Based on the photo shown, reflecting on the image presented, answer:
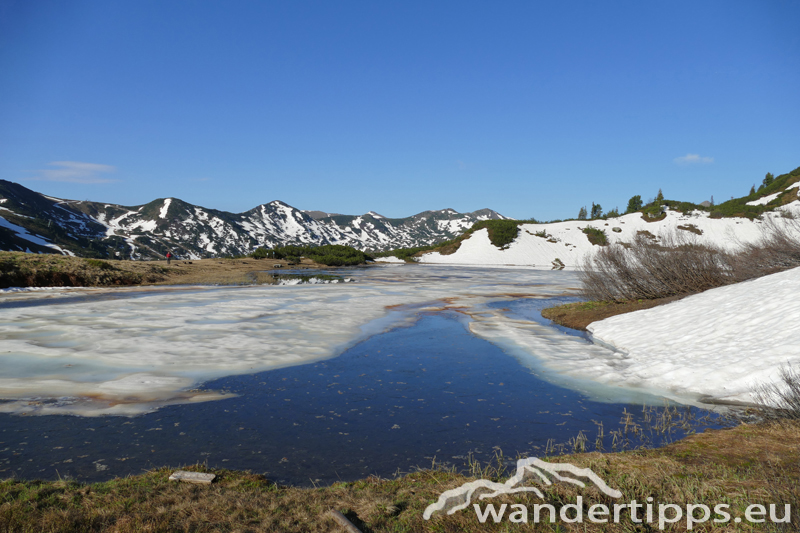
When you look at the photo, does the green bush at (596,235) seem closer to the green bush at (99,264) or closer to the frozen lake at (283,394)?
the frozen lake at (283,394)

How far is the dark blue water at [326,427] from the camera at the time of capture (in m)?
5.57

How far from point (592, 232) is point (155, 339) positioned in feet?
299

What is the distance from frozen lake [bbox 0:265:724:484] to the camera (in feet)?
19.4

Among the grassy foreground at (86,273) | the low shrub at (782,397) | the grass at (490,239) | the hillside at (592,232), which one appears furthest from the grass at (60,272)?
the hillside at (592,232)

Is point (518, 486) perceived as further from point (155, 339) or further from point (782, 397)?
point (155, 339)

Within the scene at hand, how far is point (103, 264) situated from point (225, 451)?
32.5 meters

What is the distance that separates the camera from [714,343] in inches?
410

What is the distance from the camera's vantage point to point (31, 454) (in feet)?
18.4

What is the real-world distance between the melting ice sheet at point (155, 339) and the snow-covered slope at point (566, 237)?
6385 cm

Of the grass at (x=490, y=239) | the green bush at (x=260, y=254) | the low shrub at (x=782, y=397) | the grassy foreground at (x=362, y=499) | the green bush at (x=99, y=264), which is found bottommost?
the grassy foreground at (x=362, y=499)

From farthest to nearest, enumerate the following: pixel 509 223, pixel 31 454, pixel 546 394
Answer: pixel 509 223
pixel 546 394
pixel 31 454

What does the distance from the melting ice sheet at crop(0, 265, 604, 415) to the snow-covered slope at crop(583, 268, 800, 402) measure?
81.7 inches

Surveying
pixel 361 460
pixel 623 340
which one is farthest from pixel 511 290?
pixel 361 460

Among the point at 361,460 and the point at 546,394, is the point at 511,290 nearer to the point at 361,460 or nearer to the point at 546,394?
the point at 546,394
